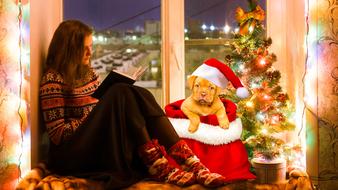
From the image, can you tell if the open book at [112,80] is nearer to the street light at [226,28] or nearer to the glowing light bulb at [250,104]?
the glowing light bulb at [250,104]

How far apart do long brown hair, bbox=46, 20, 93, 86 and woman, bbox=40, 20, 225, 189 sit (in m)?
0.12

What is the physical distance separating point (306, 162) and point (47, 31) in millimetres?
1704

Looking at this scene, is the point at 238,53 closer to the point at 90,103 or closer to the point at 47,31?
the point at 90,103

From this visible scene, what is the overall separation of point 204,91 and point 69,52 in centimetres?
78

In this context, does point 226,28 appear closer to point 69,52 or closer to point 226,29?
point 226,29

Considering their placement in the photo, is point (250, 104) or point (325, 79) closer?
point (325, 79)

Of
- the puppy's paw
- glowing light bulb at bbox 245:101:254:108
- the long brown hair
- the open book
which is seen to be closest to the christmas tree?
glowing light bulb at bbox 245:101:254:108

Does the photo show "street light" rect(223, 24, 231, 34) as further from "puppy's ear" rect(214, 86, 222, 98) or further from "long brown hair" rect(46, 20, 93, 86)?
"long brown hair" rect(46, 20, 93, 86)

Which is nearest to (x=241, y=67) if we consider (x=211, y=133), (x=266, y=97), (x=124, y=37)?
(x=266, y=97)

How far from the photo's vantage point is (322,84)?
225 centimetres

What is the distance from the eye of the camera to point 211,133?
239 centimetres

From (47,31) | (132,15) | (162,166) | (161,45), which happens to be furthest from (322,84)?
(47,31)

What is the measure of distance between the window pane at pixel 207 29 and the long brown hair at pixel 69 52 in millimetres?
802

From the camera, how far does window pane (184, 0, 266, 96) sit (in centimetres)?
300
